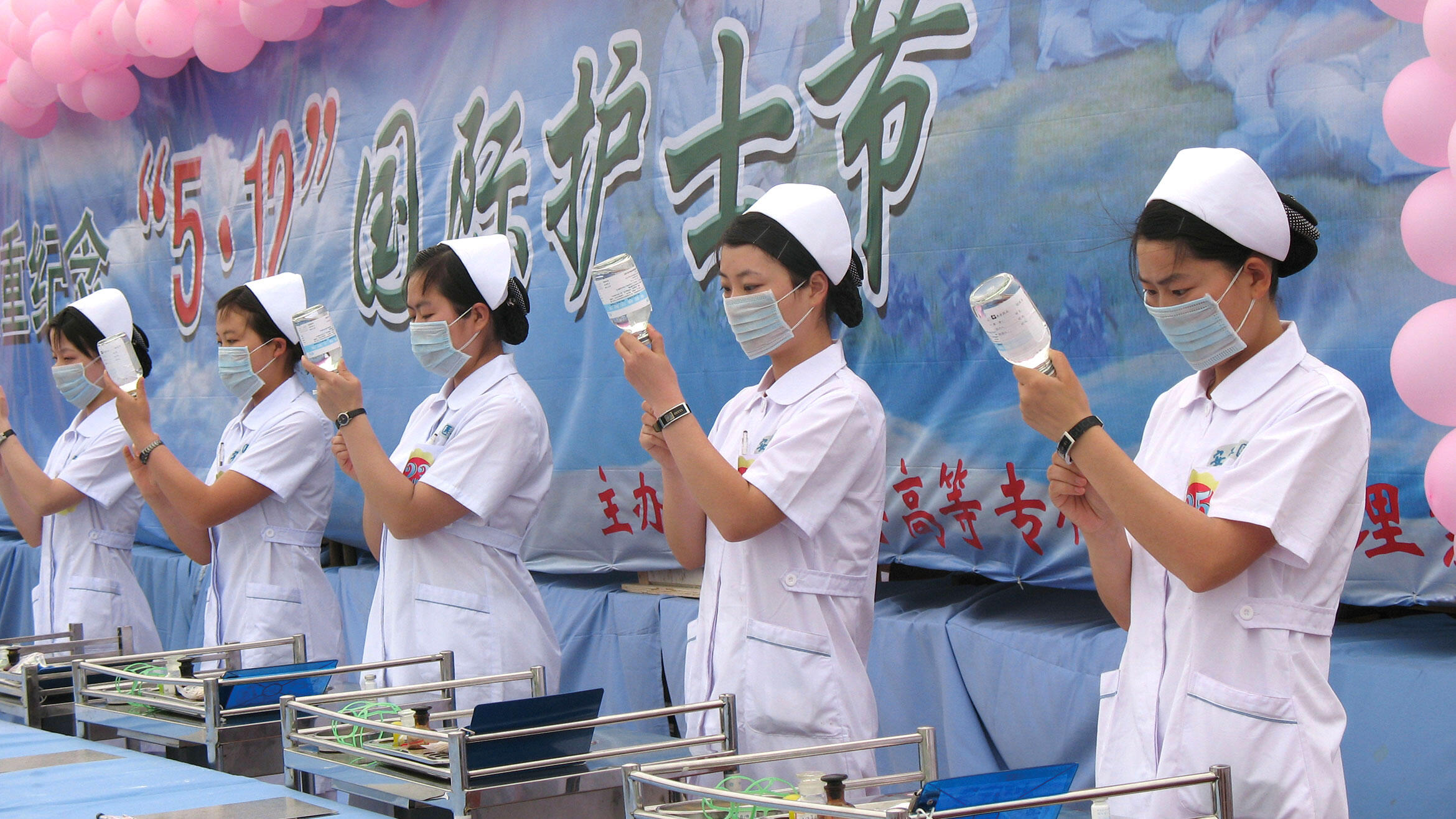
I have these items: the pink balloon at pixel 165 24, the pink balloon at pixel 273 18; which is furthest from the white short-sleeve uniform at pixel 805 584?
the pink balloon at pixel 165 24

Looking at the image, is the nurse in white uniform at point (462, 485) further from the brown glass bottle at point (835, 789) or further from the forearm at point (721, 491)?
the brown glass bottle at point (835, 789)

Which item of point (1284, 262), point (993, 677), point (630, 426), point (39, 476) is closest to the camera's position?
point (1284, 262)

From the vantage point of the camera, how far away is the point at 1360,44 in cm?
235

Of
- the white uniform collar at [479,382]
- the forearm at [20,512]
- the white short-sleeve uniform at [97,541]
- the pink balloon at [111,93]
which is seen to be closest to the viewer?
the white uniform collar at [479,382]

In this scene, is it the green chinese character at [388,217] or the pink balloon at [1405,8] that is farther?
the green chinese character at [388,217]

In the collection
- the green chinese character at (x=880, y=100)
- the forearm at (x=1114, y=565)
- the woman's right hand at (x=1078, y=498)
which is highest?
the green chinese character at (x=880, y=100)

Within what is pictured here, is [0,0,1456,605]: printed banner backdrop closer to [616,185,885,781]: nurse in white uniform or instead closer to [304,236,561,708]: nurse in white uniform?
[616,185,885,781]: nurse in white uniform

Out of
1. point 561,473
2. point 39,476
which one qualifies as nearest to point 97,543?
point 39,476

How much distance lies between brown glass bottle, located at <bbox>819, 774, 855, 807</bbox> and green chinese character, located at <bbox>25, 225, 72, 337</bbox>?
17.7ft

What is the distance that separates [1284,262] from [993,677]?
152cm

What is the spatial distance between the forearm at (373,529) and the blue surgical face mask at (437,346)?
1.14ft

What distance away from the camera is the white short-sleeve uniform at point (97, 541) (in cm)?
341

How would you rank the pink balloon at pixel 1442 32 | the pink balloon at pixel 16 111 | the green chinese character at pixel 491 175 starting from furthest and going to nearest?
1. the pink balloon at pixel 16 111
2. the green chinese character at pixel 491 175
3. the pink balloon at pixel 1442 32

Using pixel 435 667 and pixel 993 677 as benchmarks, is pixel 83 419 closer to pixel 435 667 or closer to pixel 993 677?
pixel 435 667
